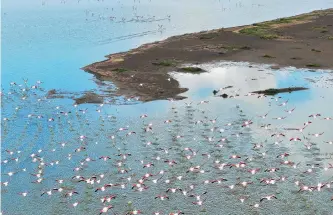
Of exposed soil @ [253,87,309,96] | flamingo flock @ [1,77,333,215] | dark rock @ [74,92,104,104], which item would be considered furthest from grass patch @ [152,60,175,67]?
exposed soil @ [253,87,309,96]

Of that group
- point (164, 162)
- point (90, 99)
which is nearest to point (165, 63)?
point (90, 99)

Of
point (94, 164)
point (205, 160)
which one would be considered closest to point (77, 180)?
point (94, 164)

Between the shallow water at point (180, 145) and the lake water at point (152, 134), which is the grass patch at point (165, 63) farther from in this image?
the shallow water at point (180, 145)

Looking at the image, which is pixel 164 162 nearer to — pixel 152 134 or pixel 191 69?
pixel 152 134

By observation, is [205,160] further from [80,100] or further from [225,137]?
[80,100]

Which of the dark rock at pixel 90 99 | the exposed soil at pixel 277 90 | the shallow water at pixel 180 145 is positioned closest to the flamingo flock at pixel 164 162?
the shallow water at pixel 180 145

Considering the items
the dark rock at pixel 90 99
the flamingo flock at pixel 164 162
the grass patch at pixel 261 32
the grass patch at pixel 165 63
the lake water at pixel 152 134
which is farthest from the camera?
the grass patch at pixel 261 32

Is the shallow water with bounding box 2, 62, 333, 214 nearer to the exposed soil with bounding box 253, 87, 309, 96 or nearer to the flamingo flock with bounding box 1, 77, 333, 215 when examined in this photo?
the flamingo flock with bounding box 1, 77, 333, 215
